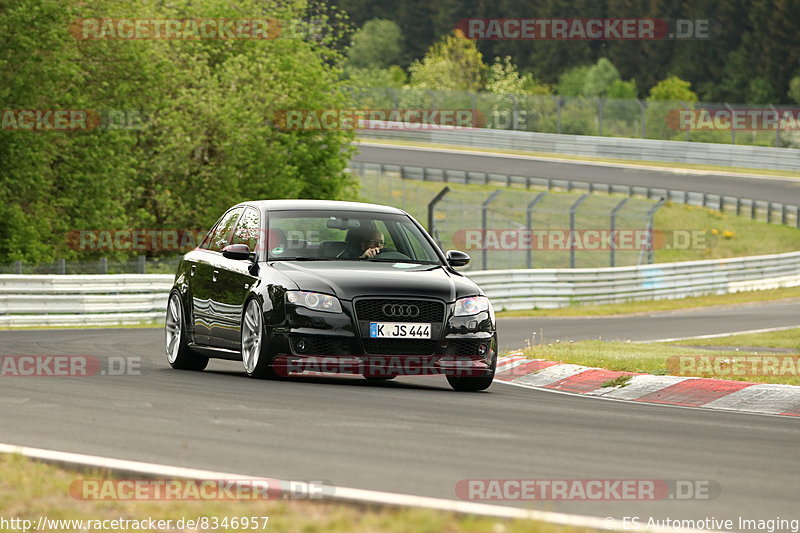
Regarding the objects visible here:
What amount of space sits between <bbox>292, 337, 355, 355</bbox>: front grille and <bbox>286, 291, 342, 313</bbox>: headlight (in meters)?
0.24

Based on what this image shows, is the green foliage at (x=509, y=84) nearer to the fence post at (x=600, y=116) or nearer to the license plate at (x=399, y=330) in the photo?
the fence post at (x=600, y=116)

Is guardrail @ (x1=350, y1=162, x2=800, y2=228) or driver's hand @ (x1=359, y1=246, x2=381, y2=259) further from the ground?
driver's hand @ (x1=359, y1=246, x2=381, y2=259)

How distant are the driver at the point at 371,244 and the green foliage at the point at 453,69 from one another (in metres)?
82.4

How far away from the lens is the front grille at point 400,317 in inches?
460

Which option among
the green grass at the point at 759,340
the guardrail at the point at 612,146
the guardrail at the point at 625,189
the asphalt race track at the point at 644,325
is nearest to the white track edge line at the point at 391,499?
the asphalt race track at the point at 644,325

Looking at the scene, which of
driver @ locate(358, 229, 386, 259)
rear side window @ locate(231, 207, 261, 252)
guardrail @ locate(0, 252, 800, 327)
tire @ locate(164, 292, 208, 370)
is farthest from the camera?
guardrail @ locate(0, 252, 800, 327)

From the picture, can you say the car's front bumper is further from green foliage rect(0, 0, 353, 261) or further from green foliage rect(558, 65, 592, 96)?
green foliage rect(558, 65, 592, 96)

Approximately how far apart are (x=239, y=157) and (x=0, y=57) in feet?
30.8

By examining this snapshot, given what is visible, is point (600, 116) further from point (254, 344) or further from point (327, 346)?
point (327, 346)

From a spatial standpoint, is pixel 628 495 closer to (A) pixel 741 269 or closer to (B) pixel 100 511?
(B) pixel 100 511

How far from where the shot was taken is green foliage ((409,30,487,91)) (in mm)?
96688

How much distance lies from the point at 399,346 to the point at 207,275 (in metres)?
2.65

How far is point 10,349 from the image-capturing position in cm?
1574

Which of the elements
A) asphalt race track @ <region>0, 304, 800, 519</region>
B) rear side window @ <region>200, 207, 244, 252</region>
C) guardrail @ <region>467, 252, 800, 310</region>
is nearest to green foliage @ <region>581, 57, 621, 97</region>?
guardrail @ <region>467, 252, 800, 310</region>
